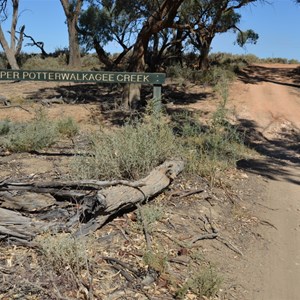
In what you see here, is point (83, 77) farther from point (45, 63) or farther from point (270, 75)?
point (45, 63)

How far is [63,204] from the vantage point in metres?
4.71

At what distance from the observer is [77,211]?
4.40m

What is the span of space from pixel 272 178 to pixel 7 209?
442cm

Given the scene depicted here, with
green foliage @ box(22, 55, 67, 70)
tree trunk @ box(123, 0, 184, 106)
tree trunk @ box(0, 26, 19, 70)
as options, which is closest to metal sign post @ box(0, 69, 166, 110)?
tree trunk @ box(123, 0, 184, 106)

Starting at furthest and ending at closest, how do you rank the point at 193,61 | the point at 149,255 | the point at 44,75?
the point at 193,61 < the point at 44,75 < the point at 149,255

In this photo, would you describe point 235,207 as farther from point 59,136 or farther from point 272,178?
point 59,136

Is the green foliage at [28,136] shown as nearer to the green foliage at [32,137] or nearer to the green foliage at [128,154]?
the green foliage at [32,137]

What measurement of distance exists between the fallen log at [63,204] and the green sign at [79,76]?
12.7 ft

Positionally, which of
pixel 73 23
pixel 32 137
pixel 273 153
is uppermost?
pixel 73 23

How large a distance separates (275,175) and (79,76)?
→ 3951 mm

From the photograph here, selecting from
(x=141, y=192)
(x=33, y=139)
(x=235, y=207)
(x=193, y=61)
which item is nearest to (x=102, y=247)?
(x=141, y=192)

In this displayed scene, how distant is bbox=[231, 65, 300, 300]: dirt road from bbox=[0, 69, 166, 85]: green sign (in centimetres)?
243

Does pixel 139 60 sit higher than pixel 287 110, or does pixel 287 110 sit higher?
pixel 139 60

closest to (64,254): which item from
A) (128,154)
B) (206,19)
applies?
(128,154)
